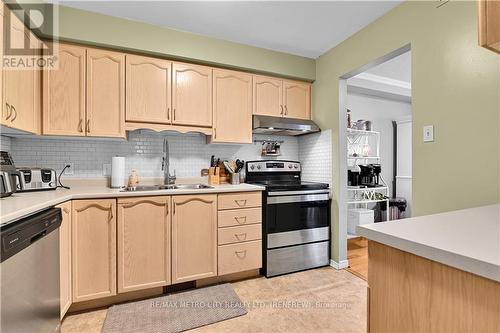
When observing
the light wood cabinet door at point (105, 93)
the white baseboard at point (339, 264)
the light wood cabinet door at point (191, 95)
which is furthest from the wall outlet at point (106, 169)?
the white baseboard at point (339, 264)

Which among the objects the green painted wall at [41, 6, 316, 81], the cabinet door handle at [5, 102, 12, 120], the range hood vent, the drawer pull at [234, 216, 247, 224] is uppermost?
the green painted wall at [41, 6, 316, 81]

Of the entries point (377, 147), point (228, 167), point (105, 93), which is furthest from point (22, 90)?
point (377, 147)

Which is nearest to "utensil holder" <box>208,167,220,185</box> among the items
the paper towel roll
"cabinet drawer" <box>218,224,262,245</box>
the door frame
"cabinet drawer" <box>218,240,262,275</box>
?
"cabinet drawer" <box>218,224,262,245</box>

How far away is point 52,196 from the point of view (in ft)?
5.38

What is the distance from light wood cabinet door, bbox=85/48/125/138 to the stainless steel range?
1581mm

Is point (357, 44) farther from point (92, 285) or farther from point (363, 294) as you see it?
point (92, 285)

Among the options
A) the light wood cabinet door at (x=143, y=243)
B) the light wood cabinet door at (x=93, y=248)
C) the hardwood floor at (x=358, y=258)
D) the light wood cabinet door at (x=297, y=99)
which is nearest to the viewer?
the light wood cabinet door at (x=93, y=248)

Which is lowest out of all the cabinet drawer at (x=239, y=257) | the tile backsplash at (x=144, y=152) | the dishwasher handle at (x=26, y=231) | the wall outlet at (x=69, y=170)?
the cabinet drawer at (x=239, y=257)

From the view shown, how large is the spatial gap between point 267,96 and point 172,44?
44.8 inches

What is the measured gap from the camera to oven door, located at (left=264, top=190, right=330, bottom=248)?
246 centimetres

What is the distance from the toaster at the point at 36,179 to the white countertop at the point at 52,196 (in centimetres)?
5

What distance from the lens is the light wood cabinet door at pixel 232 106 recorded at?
2.58m

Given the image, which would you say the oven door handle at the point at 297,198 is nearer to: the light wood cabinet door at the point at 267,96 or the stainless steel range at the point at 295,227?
the stainless steel range at the point at 295,227

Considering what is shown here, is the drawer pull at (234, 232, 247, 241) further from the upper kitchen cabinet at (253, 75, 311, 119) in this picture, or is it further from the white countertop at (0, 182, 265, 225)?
the upper kitchen cabinet at (253, 75, 311, 119)
